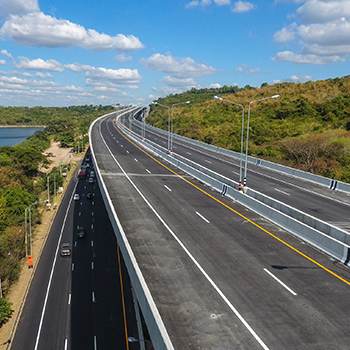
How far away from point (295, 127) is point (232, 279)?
61.1 meters

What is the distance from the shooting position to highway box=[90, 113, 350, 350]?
11156 millimetres

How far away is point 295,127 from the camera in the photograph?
69.6 meters

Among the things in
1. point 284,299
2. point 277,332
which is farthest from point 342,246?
point 277,332

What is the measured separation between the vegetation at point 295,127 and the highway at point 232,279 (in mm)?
25243

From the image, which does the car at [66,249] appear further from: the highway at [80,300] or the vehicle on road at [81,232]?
the vehicle on road at [81,232]

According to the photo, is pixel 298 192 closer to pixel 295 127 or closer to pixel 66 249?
pixel 66 249

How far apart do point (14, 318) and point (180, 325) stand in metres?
19.4

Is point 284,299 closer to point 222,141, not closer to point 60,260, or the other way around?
point 60,260

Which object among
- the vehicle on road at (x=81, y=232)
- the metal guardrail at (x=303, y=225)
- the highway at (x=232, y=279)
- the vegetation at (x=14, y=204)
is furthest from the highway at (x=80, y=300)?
the metal guardrail at (x=303, y=225)

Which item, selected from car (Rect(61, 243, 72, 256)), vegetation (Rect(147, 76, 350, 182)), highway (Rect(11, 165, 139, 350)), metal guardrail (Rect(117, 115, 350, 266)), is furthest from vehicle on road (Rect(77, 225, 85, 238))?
vegetation (Rect(147, 76, 350, 182))

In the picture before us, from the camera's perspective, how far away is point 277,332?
36.6 feet

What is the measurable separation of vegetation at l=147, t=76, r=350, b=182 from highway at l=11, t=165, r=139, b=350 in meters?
29.2

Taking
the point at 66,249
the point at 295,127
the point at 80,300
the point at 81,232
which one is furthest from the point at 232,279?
the point at 295,127

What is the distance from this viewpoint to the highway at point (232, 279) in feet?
36.6
